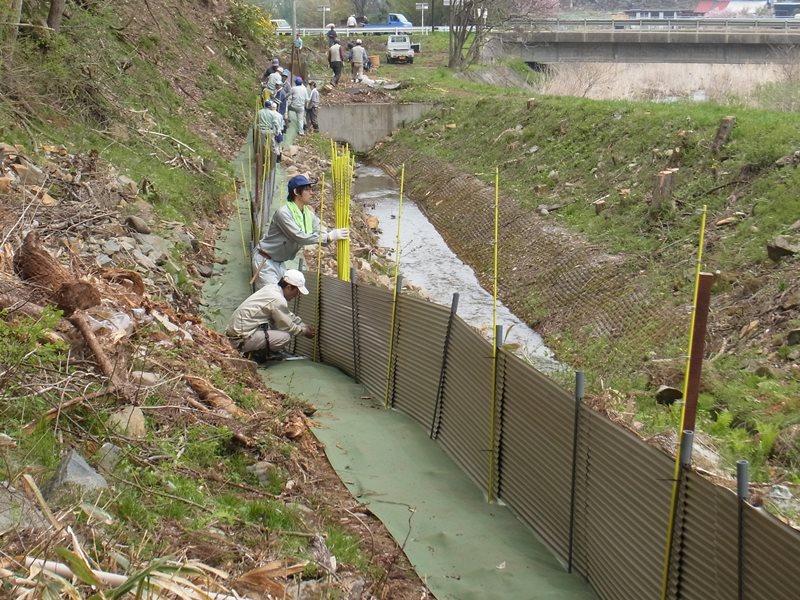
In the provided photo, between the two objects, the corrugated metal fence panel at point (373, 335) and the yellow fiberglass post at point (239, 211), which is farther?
the yellow fiberglass post at point (239, 211)

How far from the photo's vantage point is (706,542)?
14.5 feet

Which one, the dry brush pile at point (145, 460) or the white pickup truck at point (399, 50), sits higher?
the white pickup truck at point (399, 50)

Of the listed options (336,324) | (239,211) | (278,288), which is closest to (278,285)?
(278,288)

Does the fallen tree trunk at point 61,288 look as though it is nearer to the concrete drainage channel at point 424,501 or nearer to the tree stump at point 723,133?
the concrete drainage channel at point 424,501

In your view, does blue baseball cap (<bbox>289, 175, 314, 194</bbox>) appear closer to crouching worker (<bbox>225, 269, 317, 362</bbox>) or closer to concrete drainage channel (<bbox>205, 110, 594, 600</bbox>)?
crouching worker (<bbox>225, 269, 317, 362</bbox>)

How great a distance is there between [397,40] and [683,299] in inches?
1487

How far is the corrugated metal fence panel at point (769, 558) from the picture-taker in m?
3.83

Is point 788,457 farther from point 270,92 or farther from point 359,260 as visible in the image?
point 270,92

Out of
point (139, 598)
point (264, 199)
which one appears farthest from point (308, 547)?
point (264, 199)

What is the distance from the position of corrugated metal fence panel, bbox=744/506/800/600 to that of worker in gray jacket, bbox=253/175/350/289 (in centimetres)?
599

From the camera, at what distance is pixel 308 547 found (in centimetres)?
516

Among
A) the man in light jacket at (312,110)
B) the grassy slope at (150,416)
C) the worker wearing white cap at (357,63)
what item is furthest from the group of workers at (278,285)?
the worker wearing white cap at (357,63)

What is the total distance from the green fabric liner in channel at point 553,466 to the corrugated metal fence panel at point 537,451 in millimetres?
11

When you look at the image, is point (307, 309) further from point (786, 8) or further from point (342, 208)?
point (786, 8)
